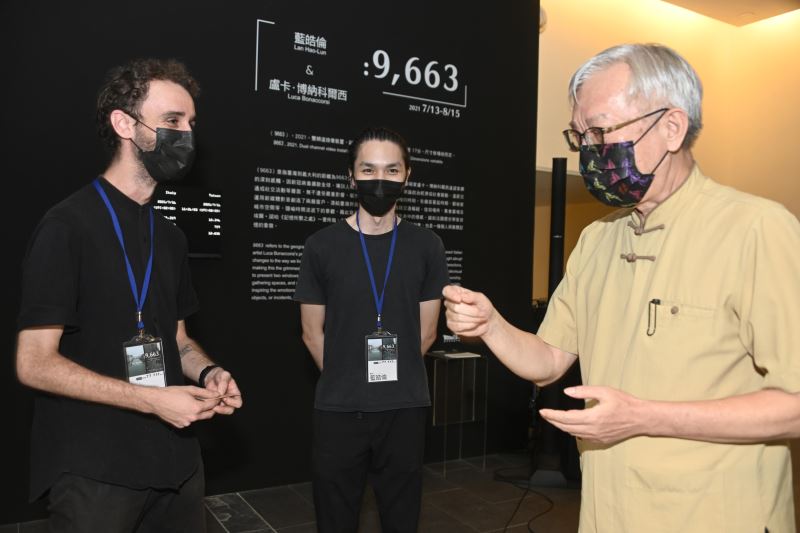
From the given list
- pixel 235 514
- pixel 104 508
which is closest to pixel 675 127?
pixel 104 508

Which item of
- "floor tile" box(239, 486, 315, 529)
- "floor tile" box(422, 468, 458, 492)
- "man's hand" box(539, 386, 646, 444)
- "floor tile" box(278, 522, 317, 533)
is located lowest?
"floor tile" box(422, 468, 458, 492)

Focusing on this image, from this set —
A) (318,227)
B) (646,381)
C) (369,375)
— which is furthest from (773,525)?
(318,227)

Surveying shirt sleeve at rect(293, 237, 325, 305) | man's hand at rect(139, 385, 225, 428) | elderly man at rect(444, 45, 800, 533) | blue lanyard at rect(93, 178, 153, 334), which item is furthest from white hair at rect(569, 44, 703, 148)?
shirt sleeve at rect(293, 237, 325, 305)

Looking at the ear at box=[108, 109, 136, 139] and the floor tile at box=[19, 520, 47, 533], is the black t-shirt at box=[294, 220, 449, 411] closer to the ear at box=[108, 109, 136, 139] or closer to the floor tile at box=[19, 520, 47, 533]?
the ear at box=[108, 109, 136, 139]

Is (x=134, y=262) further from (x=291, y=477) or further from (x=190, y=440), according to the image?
(x=291, y=477)

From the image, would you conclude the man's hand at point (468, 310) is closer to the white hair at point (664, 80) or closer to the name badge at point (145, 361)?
the white hair at point (664, 80)

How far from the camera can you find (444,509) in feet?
13.1

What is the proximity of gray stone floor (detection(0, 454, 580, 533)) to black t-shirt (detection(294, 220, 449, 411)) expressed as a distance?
1434 mm

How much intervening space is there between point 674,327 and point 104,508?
5.05ft

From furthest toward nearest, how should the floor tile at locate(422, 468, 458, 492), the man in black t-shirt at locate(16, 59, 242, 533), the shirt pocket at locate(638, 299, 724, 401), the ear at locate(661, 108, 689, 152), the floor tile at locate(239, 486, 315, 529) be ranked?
the floor tile at locate(422, 468, 458, 492), the floor tile at locate(239, 486, 315, 529), the man in black t-shirt at locate(16, 59, 242, 533), the ear at locate(661, 108, 689, 152), the shirt pocket at locate(638, 299, 724, 401)

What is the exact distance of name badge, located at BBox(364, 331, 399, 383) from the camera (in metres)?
2.57

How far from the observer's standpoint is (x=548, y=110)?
5.88 m

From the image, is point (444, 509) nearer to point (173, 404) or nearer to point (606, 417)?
point (173, 404)

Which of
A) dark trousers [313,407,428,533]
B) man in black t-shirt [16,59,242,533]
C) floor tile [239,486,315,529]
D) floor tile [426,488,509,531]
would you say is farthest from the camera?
floor tile [426,488,509,531]
